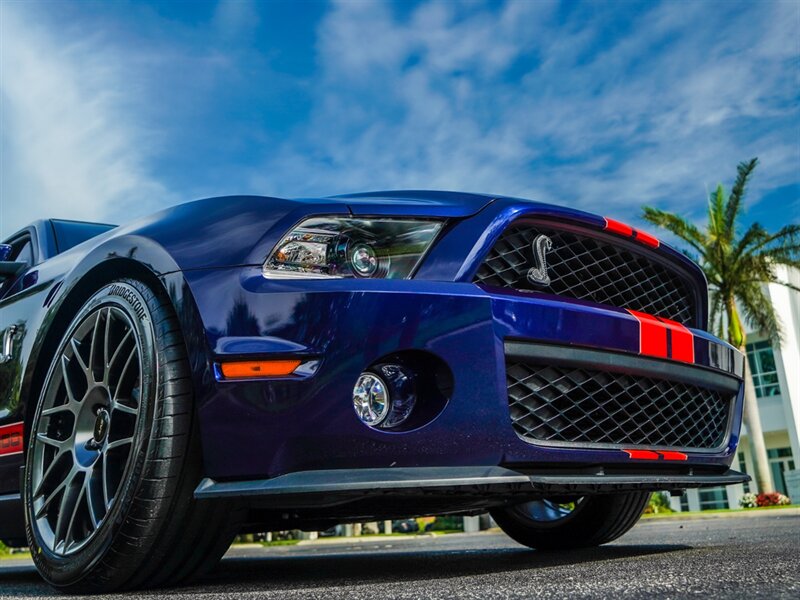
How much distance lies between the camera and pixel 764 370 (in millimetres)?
34406

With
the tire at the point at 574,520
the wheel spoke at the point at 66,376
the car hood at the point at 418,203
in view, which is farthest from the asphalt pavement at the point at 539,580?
the car hood at the point at 418,203

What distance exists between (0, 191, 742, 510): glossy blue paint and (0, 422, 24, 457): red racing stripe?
85cm

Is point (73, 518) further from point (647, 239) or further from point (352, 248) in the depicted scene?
point (647, 239)

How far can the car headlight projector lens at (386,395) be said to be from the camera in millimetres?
2262

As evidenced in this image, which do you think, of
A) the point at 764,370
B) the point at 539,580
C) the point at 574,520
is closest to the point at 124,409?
the point at 539,580

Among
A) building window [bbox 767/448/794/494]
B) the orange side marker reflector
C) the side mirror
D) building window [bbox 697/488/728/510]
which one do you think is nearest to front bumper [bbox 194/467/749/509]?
the orange side marker reflector

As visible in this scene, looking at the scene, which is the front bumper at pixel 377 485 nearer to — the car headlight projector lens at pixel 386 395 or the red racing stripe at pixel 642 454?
the car headlight projector lens at pixel 386 395

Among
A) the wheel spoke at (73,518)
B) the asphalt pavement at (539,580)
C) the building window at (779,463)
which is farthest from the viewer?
the building window at (779,463)

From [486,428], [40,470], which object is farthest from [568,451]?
[40,470]

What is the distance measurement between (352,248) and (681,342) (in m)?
1.22

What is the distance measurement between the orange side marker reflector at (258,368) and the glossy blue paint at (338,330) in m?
0.02

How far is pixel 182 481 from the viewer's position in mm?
2275

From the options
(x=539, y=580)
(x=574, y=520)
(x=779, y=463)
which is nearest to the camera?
(x=539, y=580)

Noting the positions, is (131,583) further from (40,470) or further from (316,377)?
(316,377)
